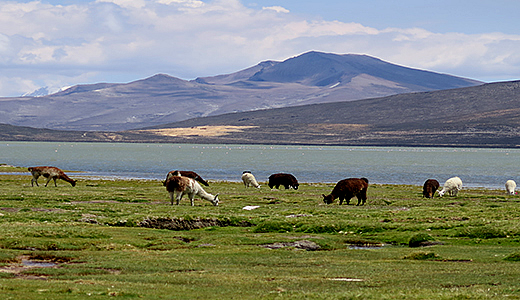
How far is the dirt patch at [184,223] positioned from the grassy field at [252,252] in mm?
50

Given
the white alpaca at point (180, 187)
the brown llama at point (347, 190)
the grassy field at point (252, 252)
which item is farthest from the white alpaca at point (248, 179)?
the white alpaca at point (180, 187)

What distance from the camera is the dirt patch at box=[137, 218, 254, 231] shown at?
1196 inches

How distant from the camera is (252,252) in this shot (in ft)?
73.3

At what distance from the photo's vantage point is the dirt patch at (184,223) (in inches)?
1196

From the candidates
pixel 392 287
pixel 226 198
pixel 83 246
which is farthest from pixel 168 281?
pixel 226 198

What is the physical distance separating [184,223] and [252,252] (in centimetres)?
910

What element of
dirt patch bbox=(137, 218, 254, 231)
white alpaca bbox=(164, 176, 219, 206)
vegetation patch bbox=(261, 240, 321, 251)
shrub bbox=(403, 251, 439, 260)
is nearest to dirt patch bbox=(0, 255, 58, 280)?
vegetation patch bbox=(261, 240, 321, 251)

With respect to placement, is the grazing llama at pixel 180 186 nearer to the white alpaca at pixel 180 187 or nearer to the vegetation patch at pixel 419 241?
the white alpaca at pixel 180 187

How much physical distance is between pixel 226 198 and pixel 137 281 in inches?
1175

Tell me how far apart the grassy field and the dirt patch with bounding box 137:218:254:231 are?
50 mm

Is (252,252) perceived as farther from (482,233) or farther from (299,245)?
(482,233)

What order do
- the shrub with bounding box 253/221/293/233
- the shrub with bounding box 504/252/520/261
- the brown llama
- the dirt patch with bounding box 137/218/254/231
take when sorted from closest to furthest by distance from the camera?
the shrub with bounding box 504/252/520/261 < the shrub with bounding box 253/221/293/233 < the dirt patch with bounding box 137/218/254/231 < the brown llama

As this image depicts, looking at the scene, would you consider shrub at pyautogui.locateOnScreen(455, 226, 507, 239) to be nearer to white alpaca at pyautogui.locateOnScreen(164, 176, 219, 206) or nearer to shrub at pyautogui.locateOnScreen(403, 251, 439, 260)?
shrub at pyautogui.locateOnScreen(403, 251, 439, 260)

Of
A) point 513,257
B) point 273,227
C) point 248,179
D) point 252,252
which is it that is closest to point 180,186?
point 273,227
